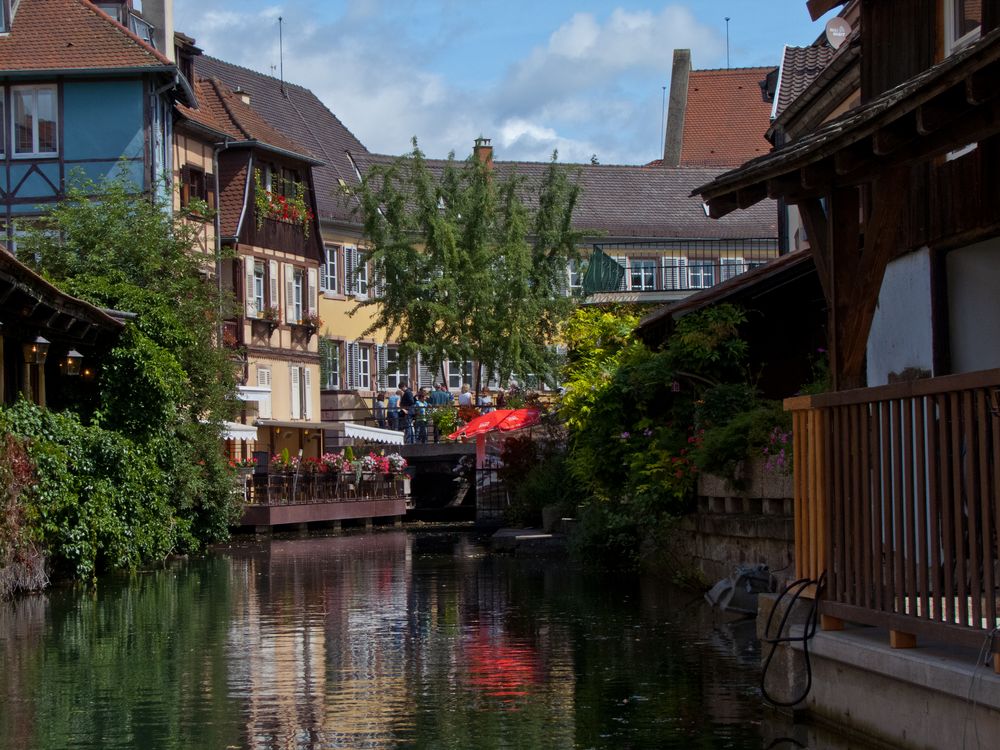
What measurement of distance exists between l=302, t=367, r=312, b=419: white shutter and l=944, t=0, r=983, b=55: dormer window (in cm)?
4260

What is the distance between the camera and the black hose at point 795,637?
1111 centimetres

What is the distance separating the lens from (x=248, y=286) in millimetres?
51906

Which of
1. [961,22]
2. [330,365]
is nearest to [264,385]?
[330,365]

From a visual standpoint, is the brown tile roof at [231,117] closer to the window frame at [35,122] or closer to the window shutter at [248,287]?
the window shutter at [248,287]

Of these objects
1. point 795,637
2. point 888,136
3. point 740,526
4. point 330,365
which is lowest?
point 795,637

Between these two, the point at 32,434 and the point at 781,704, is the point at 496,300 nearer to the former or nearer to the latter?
the point at 32,434

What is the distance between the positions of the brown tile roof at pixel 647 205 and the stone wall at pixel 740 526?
158 feet

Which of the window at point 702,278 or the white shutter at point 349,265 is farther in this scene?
the white shutter at point 349,265

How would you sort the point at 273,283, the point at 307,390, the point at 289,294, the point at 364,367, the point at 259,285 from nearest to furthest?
the point at 259,285, the point at 273,283, the point at 289,294, the point at 307,390, the point at 364,367

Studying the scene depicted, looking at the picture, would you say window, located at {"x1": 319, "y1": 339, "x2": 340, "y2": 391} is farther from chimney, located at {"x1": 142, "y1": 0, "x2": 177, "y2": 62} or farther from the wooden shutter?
chimney, located at {"x1": 142, "y1": 0, "x2": 177, "y2": 62}

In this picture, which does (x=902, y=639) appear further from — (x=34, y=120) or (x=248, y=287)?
(x=248, y=287)

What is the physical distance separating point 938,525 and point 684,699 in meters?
3.56

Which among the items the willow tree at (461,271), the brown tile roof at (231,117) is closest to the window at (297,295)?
the willow tree at (461,271)

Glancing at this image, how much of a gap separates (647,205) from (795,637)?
2490 inches
